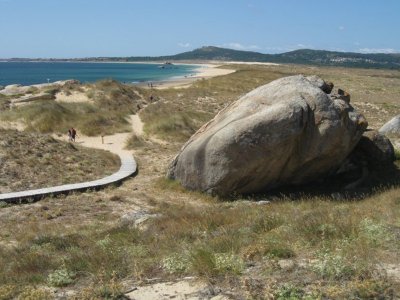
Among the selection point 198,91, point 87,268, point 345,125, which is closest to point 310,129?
point 345,125

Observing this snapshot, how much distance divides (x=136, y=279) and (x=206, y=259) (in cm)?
107

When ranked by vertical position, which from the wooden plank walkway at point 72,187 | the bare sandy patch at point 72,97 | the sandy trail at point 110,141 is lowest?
the sandy trail at point 110,141

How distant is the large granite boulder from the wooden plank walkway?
3.52m

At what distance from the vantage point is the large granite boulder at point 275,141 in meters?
16.4

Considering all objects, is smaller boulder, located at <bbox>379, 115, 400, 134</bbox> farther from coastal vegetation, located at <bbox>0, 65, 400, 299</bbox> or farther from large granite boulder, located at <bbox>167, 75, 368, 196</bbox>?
coastal vegetation, located at <bbox>0, 65, 400, 299</bbox>

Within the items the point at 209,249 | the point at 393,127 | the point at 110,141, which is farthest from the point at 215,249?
the point at 110,141

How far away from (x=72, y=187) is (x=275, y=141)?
26.4 feet

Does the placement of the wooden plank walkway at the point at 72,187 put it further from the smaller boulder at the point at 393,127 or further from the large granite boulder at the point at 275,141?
the smaller boulder at the point at 393,127

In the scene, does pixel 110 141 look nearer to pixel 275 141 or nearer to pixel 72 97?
pixel 72 97

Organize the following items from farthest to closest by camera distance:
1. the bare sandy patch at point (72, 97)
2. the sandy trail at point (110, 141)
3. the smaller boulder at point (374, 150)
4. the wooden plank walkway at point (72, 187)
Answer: the bare sandy patch at point (72, 97)
the sandy trail at point (110, 141)
the smaller boulder at point (374, 150)
the wooden plank walkway at point (72, 187)

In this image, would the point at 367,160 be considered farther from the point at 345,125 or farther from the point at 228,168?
the point at 228,168

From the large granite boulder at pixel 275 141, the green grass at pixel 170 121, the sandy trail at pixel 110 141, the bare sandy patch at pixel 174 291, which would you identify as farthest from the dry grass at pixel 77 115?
the bare sandy patch at pixel 174 291

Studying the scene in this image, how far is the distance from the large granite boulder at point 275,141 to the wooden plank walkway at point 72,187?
11.6 ft

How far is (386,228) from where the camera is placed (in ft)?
26.2
